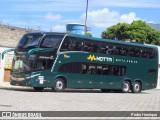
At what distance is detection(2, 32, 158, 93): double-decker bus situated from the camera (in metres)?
27.7

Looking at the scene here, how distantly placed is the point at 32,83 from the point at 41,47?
2.27 m

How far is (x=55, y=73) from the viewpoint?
2827 centimetres

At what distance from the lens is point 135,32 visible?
86.2m

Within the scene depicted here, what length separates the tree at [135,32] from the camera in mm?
85775

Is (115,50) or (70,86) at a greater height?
(115,50)

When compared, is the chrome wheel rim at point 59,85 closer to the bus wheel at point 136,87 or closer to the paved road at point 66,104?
the paved road at point 66,104

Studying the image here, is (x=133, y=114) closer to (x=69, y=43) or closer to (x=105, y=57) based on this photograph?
(x=69, y=43)

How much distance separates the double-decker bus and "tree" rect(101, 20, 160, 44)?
51.2 metres

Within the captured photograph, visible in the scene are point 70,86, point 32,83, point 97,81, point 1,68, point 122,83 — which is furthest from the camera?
point 1,68

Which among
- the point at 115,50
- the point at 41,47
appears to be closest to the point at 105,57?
the point at 115,50

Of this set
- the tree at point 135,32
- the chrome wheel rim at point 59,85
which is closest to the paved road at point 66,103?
the chrome wheel rim at point 59,85

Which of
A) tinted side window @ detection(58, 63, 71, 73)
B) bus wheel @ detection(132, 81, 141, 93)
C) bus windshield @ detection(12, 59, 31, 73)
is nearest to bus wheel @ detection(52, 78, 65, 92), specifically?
tinted side window @ detection(58, 63, 71, 73)

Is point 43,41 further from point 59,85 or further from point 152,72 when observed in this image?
point 152,72

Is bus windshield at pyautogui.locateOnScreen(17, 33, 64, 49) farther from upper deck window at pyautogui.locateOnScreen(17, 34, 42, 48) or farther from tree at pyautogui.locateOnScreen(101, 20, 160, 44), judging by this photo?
tree at pyautogui.locateOnScreen(101, 20, 160, 44)
